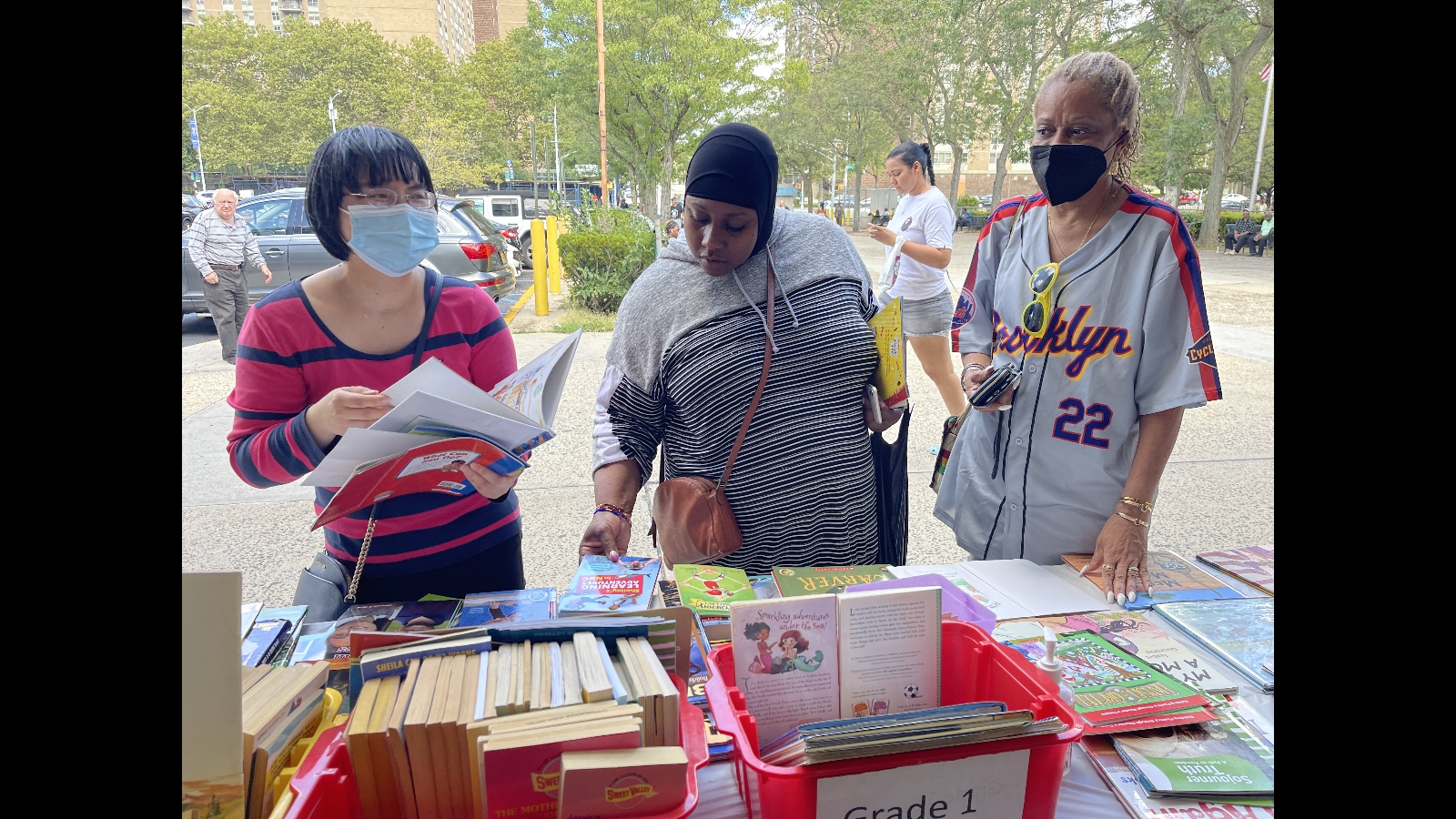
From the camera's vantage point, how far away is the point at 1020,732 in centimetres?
102

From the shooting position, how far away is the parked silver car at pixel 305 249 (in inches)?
340

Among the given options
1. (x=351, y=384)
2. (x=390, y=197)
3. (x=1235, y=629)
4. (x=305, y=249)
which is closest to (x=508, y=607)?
(x=351, y=384)

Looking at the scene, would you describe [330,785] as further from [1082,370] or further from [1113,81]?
[1113,81]

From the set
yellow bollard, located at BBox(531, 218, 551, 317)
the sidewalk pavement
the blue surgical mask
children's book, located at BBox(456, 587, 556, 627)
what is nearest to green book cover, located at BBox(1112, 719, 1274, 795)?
children's book, located at BBox(456, 587, 556, 627)

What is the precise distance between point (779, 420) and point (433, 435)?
2.64 ft

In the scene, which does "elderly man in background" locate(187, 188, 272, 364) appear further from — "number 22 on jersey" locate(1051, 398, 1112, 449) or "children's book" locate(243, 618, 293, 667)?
"number 22 on jersey" locate(1051, 398, 1112, 449)

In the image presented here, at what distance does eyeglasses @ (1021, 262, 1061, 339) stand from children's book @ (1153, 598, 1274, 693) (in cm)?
70

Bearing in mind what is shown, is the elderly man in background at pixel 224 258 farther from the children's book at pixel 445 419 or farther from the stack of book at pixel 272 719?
the stack of book at pixel 272 719

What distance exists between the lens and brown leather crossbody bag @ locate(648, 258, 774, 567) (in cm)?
188

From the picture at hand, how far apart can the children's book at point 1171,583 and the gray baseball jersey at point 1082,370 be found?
11 cm

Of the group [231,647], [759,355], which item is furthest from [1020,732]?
[759,355]

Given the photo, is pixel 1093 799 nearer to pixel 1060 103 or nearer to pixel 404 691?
pixel 404 691

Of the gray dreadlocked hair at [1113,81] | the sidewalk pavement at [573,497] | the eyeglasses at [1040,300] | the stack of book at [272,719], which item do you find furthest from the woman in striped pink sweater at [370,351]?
the sidewalk pavement at [573,497]

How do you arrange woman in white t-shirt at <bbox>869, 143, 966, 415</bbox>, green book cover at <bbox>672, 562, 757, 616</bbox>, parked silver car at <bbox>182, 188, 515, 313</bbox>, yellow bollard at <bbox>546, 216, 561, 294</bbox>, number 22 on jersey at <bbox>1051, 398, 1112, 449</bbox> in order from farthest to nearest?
yellow bollard at <bbox>546, 216, 561, 294</bbox>
parked silver car at <bbox>182, 188, 515, 313</bbox>
woman in white t-shirt at <bbox>869, 143, 966, 415</bbox>
number 22 on jersey at <bbox>1051, 398, 1112, 449</bbox>
green book cover at <bbox>672, 562, 757, 616</bbox>
